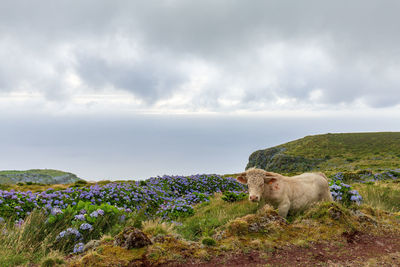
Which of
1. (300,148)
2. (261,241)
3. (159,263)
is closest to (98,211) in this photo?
(159,263)

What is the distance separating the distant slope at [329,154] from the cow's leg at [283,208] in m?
56.2

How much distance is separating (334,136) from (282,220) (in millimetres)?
106498

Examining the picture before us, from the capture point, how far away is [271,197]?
335 inches

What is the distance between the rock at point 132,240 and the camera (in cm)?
562

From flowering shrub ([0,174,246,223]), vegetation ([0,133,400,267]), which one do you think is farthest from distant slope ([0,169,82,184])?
vegetation ([0,133,400,267])

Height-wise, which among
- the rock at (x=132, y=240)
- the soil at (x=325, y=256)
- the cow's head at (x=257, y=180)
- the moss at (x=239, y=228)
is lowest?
the soil at (x=325, y=256)

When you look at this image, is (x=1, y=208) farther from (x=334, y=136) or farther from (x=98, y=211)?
(x=334, y=136)

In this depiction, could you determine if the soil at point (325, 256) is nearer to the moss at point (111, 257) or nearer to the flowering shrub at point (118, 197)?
the moss at point (111, 257)

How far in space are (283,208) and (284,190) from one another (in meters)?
0.58

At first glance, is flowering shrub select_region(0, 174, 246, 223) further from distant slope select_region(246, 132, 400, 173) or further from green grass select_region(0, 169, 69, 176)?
distant slope select_region(246, 132, 400, 173)

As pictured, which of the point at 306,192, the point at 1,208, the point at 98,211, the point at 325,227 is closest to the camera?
the point at 325,227

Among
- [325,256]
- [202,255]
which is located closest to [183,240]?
[202,255]

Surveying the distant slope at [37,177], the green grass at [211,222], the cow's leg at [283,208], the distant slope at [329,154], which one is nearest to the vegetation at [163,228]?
the green grass at [211,222]

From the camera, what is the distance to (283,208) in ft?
27.5
